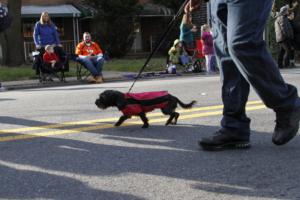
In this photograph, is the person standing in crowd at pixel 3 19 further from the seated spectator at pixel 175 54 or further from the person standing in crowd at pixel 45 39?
the seated spectator at pixel 175 54

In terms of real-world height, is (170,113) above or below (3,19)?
below

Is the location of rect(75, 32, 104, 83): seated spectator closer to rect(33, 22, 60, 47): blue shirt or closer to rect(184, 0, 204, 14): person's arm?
rect(33, 22, 60, 47): blue shirt

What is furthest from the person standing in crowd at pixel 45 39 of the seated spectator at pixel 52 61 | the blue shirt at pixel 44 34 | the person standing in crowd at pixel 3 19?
the person standing in crowd at pixel 3 19

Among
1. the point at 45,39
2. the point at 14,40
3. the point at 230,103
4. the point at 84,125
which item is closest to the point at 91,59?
the point at 45,39

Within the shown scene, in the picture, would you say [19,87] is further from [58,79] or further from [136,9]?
[136,9]

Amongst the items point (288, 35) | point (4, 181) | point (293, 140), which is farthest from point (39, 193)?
point (288, 35)

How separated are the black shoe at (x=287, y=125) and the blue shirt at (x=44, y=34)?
12.1 metres

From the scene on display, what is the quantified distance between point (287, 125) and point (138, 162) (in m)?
1.10

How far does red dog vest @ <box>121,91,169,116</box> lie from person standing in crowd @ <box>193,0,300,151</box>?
1505mm

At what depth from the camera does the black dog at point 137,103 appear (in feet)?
19.8

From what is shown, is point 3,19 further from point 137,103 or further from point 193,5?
point 193,5

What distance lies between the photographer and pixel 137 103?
607 centimetres

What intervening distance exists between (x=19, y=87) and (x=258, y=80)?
459 inches

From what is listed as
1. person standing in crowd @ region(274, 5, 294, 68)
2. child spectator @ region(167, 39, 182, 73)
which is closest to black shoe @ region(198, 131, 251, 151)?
person standing in crowd @ region(274, 5, 294, 68)
